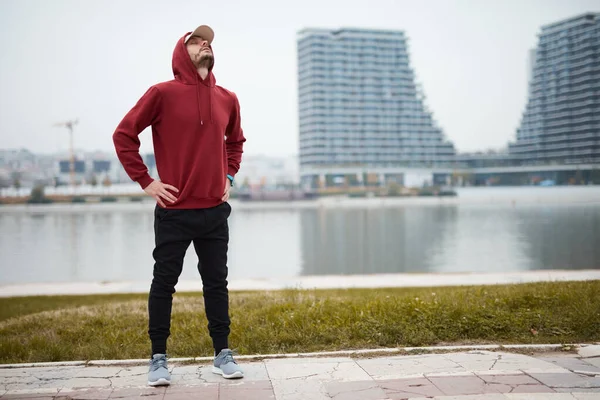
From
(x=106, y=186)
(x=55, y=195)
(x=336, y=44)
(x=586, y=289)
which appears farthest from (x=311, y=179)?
(x=586, y=289)

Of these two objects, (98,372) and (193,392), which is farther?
(98,372)

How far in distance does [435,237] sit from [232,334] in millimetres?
21989

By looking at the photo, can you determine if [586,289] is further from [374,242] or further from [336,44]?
[336,44]

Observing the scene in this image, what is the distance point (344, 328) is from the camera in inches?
161

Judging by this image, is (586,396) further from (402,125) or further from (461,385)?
(402,125)

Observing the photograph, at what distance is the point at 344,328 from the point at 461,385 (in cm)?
134

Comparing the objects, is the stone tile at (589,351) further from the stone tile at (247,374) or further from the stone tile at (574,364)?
the stone tile at (247,374)

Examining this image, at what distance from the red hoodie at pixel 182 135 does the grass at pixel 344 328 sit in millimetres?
1243

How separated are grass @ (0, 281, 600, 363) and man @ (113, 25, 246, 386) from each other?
89cm

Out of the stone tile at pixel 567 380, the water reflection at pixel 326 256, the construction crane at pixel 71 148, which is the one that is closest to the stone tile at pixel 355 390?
the stone tile at pixel 567 380

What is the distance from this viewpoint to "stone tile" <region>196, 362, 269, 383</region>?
2.99m

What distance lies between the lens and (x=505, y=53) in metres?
118

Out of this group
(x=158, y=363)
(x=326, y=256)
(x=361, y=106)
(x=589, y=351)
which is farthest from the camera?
(x=361, y=106)

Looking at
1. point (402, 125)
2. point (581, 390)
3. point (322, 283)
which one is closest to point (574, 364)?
point (581, 390)
